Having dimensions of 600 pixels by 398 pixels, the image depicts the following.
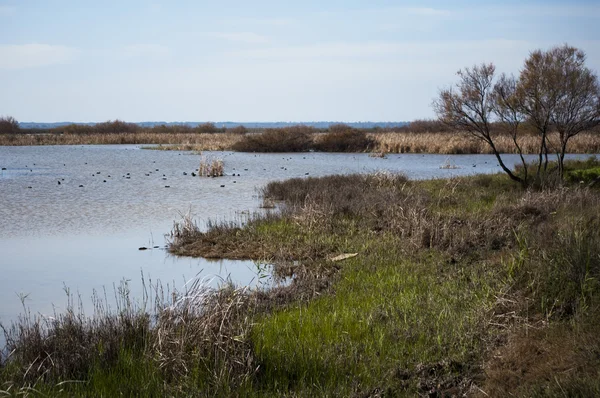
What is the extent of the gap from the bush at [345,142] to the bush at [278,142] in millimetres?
1381

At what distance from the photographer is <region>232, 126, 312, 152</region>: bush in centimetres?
5659

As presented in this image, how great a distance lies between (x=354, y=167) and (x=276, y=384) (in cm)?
3268

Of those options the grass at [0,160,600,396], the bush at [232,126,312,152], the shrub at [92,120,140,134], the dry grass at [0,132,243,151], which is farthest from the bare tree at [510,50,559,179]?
the shrub at [92,120,140,134]

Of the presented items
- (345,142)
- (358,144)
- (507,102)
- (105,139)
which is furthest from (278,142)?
(507,102)

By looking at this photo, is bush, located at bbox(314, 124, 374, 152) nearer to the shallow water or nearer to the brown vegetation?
the shallow water

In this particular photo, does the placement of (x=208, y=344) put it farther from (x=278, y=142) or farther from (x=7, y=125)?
(x=7, y=125)

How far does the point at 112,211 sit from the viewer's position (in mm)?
22219

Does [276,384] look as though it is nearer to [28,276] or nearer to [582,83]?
[28,276]

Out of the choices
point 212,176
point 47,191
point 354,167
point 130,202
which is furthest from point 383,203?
point 354,167

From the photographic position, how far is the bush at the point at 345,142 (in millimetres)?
56344

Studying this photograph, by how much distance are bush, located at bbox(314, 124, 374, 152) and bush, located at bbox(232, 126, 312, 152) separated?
1.38 metres

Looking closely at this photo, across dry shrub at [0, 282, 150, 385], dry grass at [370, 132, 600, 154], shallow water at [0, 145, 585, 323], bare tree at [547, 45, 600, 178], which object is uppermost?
bare tree at [547, 45, 600, 178]

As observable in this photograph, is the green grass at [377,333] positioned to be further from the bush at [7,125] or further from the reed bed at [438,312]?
the bush at [7,125]

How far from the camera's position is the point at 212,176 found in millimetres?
34594
